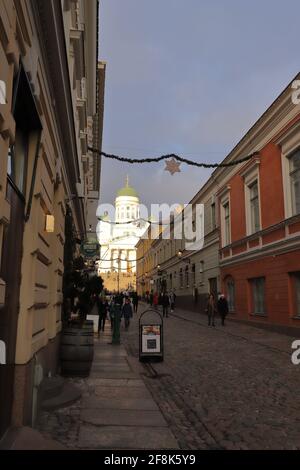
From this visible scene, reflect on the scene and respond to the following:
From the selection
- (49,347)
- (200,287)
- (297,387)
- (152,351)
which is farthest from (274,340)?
(200,287)

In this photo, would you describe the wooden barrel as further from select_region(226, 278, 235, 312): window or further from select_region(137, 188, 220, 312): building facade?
select_region(137, 188, 220, 312): building facade

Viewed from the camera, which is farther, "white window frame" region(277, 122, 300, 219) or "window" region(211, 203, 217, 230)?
"window" region(211, 203, 217, 230)

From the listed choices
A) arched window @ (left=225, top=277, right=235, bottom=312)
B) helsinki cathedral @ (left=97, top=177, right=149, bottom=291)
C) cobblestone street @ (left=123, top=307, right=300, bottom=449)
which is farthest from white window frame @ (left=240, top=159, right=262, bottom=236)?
helsinki cathedral @ (left=97, top=177, right=149, bottom=291)

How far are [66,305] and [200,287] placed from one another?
2258 centimetres

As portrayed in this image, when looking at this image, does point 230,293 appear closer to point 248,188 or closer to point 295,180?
point 248,188

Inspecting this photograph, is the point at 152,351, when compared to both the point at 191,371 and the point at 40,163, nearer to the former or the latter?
the point at 191,371

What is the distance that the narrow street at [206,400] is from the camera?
17.5ft

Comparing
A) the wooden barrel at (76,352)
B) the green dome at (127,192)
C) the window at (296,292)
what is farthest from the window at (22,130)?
the green dome at (127,192)

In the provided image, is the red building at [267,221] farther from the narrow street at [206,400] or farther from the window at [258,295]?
the narrow street at [206,400]

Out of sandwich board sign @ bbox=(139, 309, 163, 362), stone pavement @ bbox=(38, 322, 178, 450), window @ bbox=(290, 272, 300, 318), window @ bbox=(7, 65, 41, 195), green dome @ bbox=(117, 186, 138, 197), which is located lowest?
stone pavement @ bbox=(38, 322, 178, 450)

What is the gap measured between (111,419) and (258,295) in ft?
51.1

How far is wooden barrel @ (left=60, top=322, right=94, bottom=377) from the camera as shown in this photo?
890cm

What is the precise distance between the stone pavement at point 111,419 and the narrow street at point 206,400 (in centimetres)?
1

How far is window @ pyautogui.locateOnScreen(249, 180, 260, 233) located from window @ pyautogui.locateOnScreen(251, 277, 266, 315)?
234 centimetres
